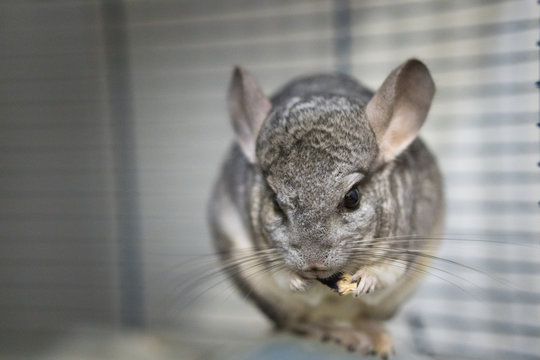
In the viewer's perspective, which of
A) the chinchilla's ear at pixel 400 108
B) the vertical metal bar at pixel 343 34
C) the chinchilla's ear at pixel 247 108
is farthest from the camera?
the vertical metal bar at pixel 343 34

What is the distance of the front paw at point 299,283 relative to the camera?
1.57 m

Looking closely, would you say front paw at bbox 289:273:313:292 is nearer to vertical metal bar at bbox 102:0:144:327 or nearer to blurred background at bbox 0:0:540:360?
blurred background at bbox 0:0:540:360

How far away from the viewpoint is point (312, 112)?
1720mm

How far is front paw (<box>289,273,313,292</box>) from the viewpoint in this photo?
5.15 ft

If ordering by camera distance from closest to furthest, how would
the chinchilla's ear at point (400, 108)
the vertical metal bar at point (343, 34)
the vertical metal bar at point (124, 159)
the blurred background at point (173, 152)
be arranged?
the chinchilla's ear at point (400, 108), the vertical metal bar at point (343, 34), the blurred background at point (173, 152), the vertical metal bar at point (124, 159)

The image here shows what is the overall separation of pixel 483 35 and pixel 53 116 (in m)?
2.96

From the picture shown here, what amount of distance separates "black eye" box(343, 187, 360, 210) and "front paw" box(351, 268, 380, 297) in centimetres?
18

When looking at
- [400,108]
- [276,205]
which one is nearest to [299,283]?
[276,205]

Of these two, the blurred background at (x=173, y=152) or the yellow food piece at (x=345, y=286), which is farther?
the blurred background at (x=173, y=152)

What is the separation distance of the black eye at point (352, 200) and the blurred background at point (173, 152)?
2211 mm

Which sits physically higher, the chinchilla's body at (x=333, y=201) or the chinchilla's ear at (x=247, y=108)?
the chinchilla's ear at (x=247, y=108)

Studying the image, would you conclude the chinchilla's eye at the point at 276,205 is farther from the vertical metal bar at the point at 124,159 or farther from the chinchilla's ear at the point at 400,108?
the vertical metal bar at the point at 124,159

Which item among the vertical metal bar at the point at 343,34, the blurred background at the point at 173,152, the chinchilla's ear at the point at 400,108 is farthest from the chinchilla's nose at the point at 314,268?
the blurred background at the point at 173,152

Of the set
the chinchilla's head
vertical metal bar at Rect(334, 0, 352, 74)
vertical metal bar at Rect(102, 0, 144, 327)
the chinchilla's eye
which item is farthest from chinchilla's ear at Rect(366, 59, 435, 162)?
vertical metal bar at Rect(102, 0, 144, 327)
